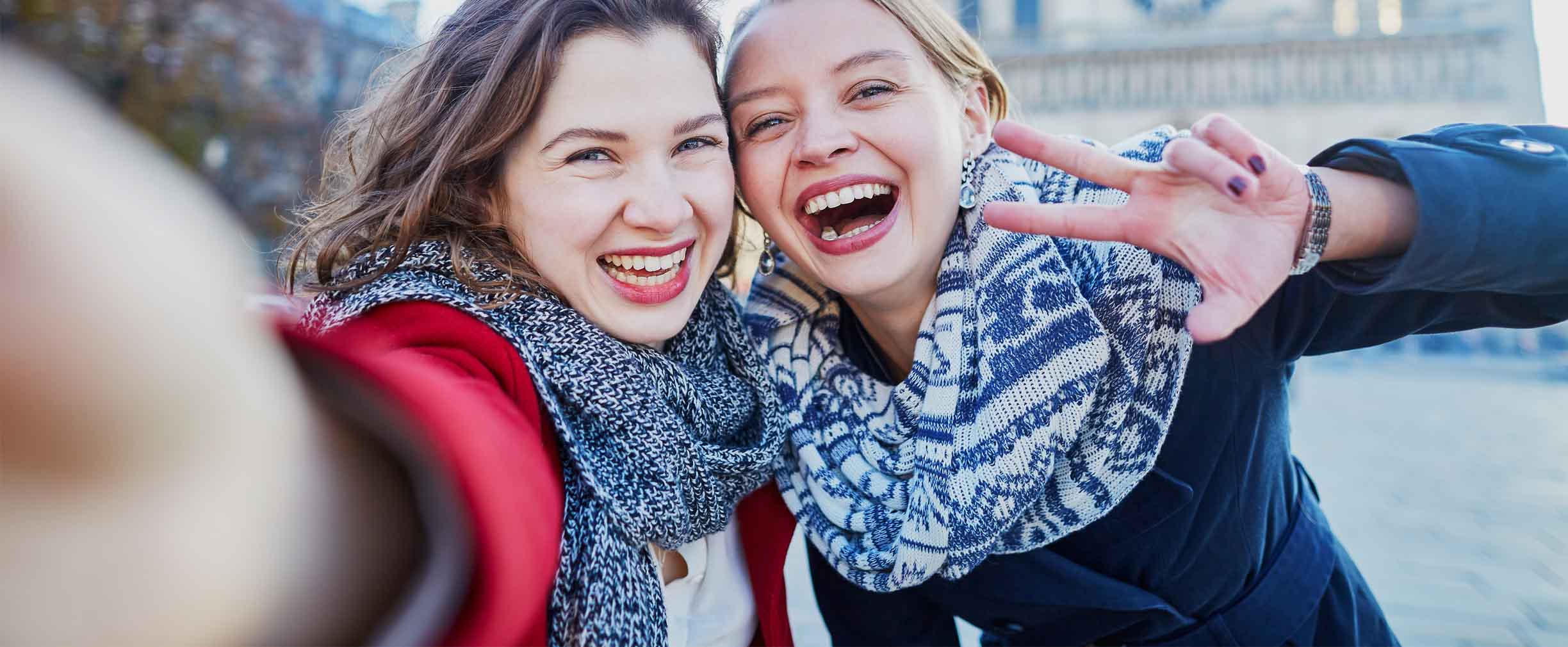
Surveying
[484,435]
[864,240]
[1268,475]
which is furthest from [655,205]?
[1268,475]

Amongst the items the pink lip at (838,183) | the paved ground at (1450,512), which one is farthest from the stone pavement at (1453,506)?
the pink lip at (838,183)

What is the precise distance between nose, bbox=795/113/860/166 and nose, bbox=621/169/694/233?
39cm

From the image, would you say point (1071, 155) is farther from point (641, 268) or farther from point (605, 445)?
point (605, 445)

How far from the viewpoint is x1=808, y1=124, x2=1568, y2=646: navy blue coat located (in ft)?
4.79

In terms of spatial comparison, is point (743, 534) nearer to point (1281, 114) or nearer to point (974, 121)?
point (974, 121)

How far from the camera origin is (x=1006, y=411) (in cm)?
186

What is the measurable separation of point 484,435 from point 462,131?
1.01 metres

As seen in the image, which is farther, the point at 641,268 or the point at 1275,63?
the point at 1275,63

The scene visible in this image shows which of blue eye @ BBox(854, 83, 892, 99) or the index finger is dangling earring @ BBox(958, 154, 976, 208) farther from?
the index finger

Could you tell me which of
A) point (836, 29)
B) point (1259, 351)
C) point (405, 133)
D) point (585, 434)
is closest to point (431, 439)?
point (585, 434)

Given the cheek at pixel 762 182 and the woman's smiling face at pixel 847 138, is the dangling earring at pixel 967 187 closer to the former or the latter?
the woman's smiling face at pixel 847 138

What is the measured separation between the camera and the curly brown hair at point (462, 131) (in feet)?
5.97

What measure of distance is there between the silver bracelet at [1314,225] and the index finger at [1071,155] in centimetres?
28

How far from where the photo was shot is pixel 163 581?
747mm
